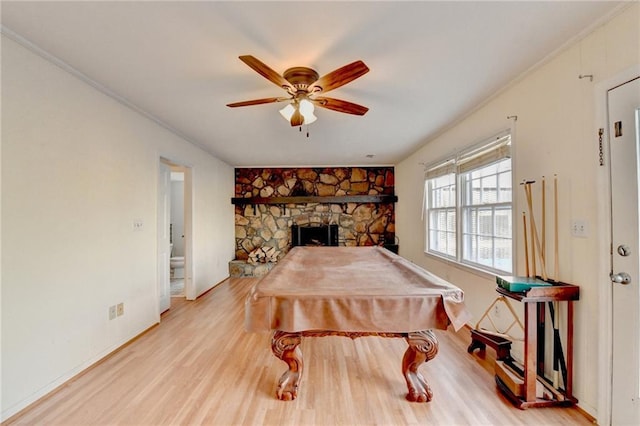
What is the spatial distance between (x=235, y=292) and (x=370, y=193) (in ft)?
11.3

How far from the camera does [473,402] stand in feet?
6.20

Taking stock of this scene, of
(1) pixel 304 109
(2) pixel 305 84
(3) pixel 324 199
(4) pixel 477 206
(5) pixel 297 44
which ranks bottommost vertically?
(4) pixel 477 206

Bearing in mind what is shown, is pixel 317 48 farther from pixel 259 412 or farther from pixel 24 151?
pixel 259 412

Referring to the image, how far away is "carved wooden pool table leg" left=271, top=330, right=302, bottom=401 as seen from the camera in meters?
1.85

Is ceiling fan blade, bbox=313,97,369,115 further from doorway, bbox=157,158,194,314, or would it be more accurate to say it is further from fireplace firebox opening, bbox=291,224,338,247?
fireplace firebox opening, bbox=291,224,338,247

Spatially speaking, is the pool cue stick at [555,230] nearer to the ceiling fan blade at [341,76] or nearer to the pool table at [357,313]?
the pool table at [357,313]

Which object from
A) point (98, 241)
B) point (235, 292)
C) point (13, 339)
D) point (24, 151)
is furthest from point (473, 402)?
point (235, 292)

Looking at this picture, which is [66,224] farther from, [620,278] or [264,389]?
[620,278]

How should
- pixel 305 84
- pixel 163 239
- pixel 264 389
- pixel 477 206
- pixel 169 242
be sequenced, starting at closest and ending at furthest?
1. pixel 264 389
2. pixel 305 84
3. pixel 477 206
4. pixel 163 239
5. pixel 169 242

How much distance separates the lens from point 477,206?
3139 millimetres

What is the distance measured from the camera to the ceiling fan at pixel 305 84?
1.77m

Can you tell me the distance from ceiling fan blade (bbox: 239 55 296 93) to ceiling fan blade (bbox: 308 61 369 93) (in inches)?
8.6

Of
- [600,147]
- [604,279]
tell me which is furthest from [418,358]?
[600,147]

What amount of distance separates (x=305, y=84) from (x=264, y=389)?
227 centimetres
